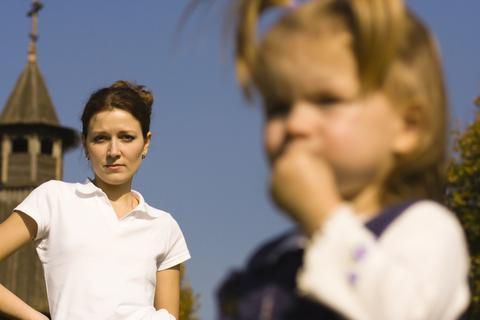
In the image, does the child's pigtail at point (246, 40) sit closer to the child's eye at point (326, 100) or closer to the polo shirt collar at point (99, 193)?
the child's eye at point (326, 100)

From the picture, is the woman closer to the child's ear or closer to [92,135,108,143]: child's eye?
[92,135,108,143]: child's eye

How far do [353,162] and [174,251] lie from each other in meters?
3.81

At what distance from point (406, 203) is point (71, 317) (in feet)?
10.9

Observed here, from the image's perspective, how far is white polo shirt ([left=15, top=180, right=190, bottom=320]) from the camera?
5.04 m

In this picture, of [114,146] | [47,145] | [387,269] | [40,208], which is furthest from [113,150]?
[47,145]

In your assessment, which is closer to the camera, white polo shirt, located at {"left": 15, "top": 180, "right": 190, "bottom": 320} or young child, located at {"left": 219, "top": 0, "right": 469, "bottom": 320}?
young child, located at {"left": 219, "top": 0, "right": 469, "bottom": 320}

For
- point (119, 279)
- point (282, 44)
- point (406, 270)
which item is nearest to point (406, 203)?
point (406, 270)

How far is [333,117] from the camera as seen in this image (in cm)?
189

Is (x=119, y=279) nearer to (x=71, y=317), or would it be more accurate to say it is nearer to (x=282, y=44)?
(x=71, y=317)

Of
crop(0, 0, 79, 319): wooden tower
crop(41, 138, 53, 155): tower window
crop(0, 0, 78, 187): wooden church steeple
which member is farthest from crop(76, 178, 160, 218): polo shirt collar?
crop(41, 138, 53, 155): tower window

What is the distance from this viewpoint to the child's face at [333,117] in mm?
1883

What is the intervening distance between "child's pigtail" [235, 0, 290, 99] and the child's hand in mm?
243

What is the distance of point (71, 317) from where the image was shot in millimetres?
5031

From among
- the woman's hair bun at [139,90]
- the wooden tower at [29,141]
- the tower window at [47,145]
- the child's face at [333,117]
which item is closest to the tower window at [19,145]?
the wooden tower at [29,141]
